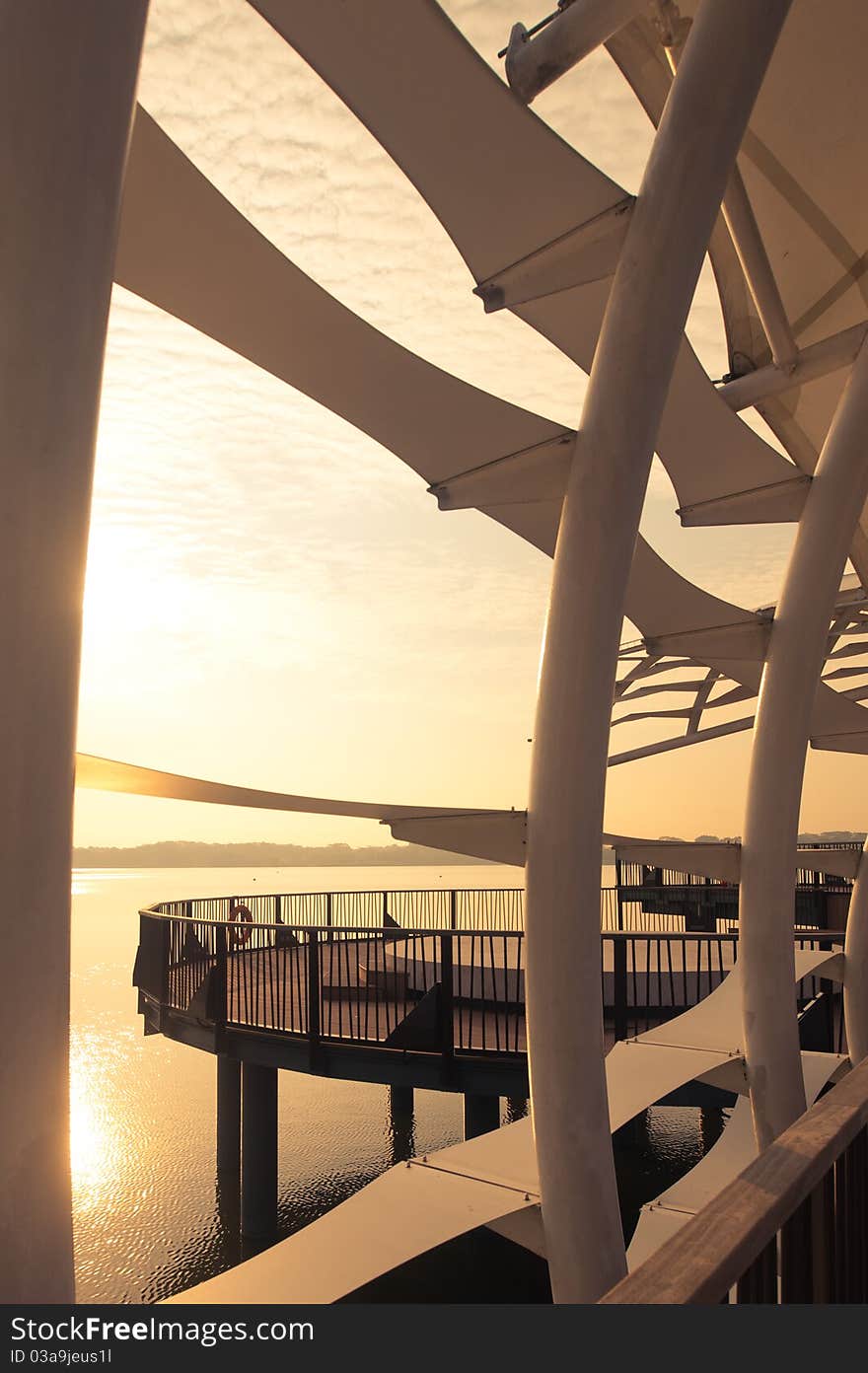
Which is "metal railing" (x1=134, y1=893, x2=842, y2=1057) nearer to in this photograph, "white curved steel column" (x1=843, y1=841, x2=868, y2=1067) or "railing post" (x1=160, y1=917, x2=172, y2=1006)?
"railing post" (x1=160, y1=917, x2=172, y2=1006)

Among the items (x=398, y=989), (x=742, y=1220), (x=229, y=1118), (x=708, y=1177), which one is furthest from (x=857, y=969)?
(x=229, y=1118)

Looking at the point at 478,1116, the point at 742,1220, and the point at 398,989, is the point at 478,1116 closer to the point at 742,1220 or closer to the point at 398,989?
the point at 398,989

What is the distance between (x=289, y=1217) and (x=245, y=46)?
56.5ft

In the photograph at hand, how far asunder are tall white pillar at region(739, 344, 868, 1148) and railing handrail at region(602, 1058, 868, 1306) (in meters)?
4.09

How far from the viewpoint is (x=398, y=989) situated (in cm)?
1548

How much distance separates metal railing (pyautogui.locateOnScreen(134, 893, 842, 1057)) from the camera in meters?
11.8

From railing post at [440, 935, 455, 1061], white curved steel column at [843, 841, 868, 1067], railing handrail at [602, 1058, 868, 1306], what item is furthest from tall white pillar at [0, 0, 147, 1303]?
railing post at [440, 935, 455, 1061]

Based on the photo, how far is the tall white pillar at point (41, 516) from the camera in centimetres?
168

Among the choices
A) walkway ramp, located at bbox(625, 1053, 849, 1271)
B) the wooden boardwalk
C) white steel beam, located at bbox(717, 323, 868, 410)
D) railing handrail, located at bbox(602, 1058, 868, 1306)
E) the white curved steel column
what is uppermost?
white steel beam, located at bbox(717, 323, 868, 410)

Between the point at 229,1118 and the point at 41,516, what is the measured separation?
766 inches

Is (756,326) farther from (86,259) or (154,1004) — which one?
(154,1004)

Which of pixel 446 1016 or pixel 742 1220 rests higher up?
pixel 742 1220

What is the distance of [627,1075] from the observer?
309 inches
